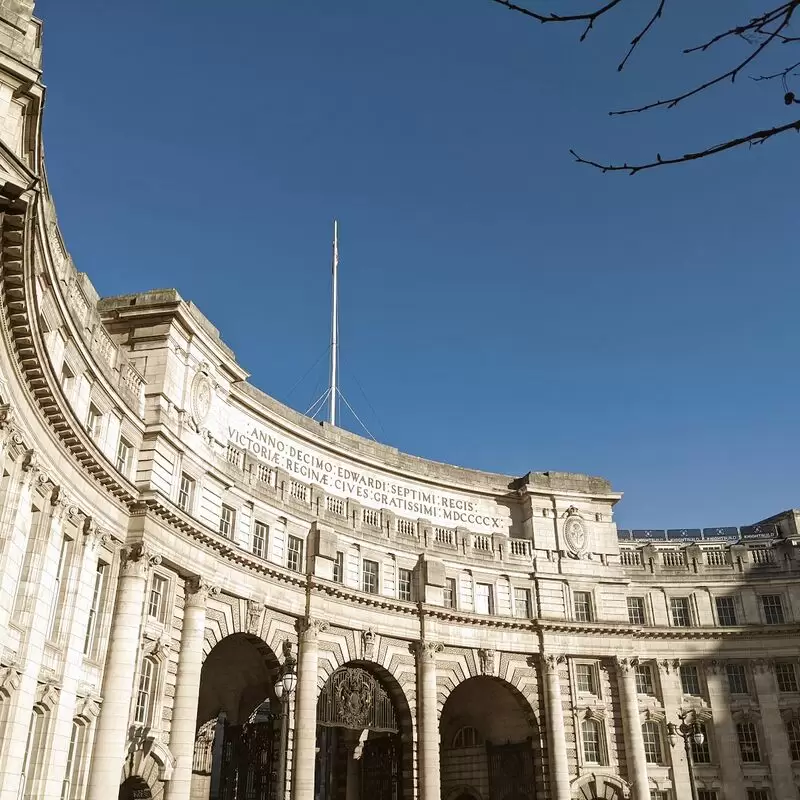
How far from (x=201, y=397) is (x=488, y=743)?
27593mm

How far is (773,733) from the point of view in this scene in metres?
49.7

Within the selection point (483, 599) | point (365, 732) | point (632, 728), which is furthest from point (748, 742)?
point (365, 732)

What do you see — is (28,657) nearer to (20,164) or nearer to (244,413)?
(20,164)

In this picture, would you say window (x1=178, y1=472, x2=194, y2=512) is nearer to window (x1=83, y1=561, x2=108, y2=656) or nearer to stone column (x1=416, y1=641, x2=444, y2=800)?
window (x1=83, y1=561, x2=108, y2=656)

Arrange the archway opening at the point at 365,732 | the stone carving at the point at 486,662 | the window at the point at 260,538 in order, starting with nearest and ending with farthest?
the window at the point at 260,538
the archway opening at the point at 365,732
the stone carving at the point at 486,662

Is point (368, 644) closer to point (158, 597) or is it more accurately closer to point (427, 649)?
point (427, 649)

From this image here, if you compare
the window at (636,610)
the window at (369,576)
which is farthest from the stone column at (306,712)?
the window at (636,610)

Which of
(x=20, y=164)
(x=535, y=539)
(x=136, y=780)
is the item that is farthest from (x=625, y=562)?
(x=20, y=164)

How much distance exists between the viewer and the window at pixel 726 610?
5372 centimetres

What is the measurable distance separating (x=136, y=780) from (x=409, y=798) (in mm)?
16320

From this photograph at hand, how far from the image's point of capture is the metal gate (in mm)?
47000

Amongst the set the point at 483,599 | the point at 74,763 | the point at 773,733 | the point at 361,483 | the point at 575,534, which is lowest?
the point at 74,763

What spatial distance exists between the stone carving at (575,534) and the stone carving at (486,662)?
30.5 ft

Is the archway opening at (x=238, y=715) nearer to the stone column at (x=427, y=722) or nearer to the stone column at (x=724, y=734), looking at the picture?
the stone column at (x=427, y=722)
